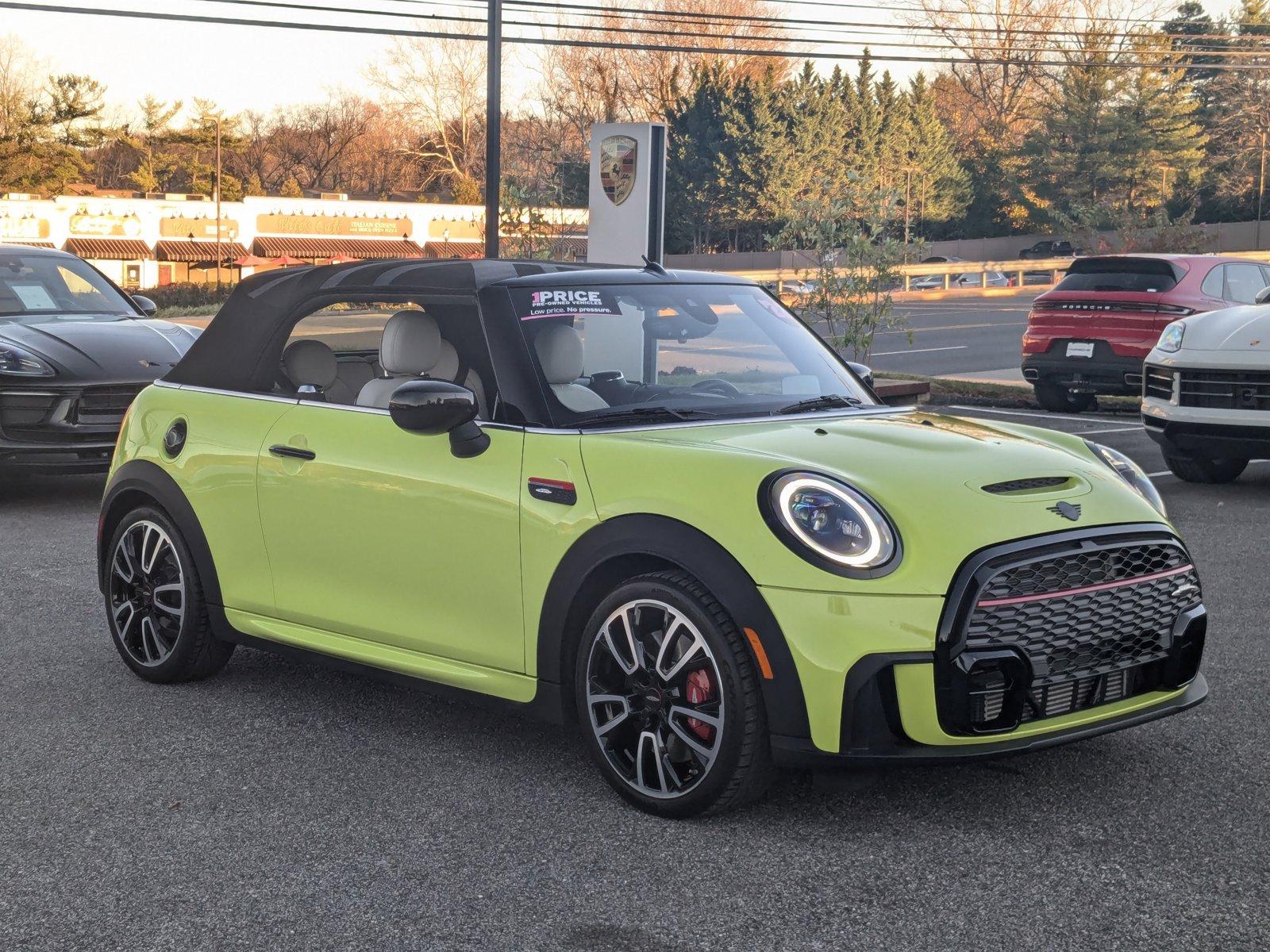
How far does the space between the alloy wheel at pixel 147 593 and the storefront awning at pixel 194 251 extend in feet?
268

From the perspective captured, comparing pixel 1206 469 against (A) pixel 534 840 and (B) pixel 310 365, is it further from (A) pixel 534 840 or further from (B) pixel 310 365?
(A) pixel 534 840

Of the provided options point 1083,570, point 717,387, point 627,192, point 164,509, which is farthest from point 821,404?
point 627,192

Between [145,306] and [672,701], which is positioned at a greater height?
[145,306]

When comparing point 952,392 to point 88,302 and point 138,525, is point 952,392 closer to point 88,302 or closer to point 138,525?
point 88,302

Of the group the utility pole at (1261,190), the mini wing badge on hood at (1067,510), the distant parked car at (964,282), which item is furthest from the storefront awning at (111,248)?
the mini wing badge on hood at (1067,510)

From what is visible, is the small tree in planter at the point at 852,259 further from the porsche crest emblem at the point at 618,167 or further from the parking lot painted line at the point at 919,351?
the parking lot painted line at the point at 919,351

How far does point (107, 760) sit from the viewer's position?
4688mm

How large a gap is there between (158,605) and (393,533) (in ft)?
4.45

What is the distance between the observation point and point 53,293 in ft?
35.9

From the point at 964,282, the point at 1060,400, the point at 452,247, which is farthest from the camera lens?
the point at 452,247

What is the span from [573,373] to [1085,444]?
1614 millimetres

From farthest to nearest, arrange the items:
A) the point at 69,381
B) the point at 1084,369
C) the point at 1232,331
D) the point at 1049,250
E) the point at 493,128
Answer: the point at 1049,250 < the point at 493,128 < the point at 1084,369 < the point at 1232,331 < the point at 69,381

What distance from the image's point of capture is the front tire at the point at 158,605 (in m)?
5.42

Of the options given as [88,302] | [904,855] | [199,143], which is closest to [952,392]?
[88,302]
